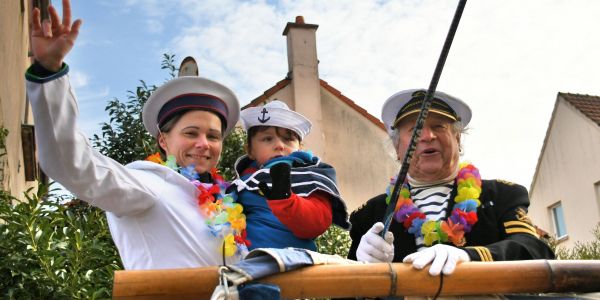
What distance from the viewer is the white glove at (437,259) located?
2.20 metres

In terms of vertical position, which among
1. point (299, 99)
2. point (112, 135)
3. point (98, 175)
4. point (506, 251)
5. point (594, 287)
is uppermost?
point (299, 99)

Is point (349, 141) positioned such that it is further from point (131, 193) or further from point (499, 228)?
point (131, 193)

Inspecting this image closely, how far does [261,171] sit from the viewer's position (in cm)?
316

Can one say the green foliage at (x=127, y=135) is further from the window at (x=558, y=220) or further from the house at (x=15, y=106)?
the window at (x=558, y=220)

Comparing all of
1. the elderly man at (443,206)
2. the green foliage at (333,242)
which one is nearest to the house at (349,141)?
the green foliage at (333,242)

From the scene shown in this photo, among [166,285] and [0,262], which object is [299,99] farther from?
[166,285]

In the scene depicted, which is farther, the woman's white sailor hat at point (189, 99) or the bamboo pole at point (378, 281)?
the woman's white sailor hat at point (189, 99)

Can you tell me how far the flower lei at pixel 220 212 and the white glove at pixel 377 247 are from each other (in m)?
0.52

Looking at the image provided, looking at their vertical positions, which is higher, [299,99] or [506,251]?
[299,99]

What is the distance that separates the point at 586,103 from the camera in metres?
19.0

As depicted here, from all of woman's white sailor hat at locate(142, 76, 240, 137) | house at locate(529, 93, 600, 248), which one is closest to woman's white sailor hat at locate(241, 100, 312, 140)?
woman's white sailor hat at locate(142, 76, 240, 137)

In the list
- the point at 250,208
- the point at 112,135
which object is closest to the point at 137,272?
the point at 250,208

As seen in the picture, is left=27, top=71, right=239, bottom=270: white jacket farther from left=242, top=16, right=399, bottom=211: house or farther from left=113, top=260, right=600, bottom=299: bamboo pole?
left=242, top=16, right=399, bottom=211: house

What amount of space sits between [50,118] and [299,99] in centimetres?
1322
